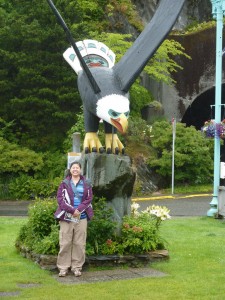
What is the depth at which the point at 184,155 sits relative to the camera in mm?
25266

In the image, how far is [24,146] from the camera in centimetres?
2581

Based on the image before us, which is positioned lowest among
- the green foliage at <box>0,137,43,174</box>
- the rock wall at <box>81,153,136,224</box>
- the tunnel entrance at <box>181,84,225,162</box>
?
the rock wall at <box>81,153,136,224</box>

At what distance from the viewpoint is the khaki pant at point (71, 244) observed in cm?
919

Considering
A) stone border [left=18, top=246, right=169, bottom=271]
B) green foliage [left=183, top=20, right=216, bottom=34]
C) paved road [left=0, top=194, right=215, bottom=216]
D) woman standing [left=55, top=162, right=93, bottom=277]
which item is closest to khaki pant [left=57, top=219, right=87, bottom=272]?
woman standing [left=55, top=162, right=93, bottom=277]

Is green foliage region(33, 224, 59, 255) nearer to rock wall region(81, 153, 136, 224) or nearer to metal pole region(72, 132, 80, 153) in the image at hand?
rock wall region(81, 153, 136, 224)

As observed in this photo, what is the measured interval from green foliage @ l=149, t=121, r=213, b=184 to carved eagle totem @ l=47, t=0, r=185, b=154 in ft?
48.8

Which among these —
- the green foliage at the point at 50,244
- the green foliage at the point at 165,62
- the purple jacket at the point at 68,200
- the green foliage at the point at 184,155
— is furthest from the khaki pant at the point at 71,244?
the green foliage at the point at 165,62

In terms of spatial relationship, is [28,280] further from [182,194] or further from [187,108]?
[187,108]

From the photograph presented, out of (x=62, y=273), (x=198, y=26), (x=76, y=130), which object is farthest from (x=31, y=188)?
(x=62, y=273)

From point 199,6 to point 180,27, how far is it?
226 cm

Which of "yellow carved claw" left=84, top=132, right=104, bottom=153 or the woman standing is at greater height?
"yellow carved claw" left=84, top=132, right=104, bottom=153

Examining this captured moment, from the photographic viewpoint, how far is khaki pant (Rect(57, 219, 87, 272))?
30.1 ft

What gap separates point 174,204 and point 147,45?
11.6m

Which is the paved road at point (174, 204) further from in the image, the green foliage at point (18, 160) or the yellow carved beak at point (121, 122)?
the yellow carved beak at point (121, 122)
